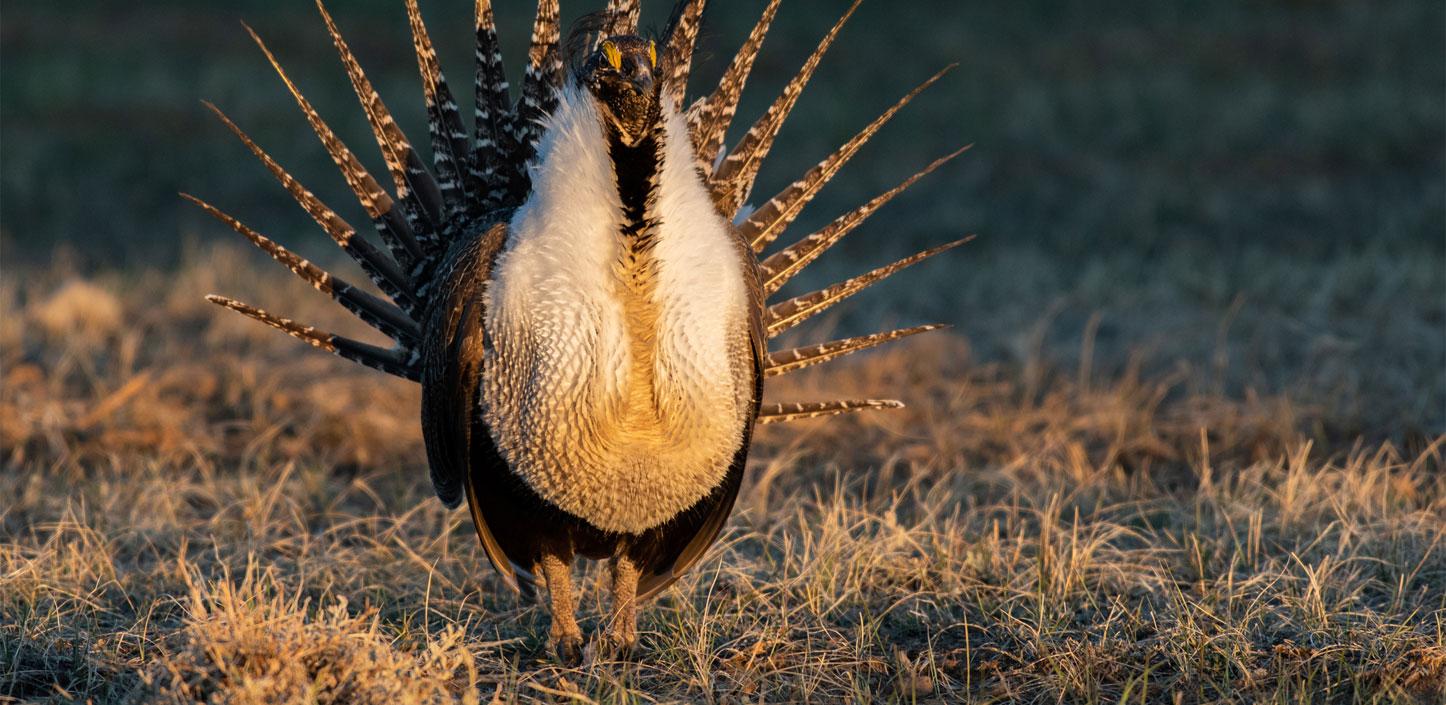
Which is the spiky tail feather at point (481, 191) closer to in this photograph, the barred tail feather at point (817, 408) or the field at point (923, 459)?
the barred tail feather at point (817, 408)

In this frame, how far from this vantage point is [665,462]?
259cm

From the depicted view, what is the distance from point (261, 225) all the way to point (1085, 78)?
5412mm

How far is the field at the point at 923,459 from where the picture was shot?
2484 millimetres

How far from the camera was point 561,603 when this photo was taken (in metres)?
2.80

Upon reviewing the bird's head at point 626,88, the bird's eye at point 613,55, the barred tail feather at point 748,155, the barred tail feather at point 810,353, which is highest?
the bird's eye at point 613,55

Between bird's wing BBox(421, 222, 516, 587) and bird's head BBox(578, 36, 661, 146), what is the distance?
352 millimetres

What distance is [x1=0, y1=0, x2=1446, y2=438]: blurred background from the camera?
499 centimetres

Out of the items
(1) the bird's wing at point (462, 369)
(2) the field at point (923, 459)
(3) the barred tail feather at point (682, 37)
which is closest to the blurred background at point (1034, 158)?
(2) the field at point (923, 459)

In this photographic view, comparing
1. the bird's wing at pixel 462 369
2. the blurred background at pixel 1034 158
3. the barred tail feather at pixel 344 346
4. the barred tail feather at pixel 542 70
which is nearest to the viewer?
the bird's wing at pixel 462 369

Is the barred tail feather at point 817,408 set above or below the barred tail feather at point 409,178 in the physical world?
below

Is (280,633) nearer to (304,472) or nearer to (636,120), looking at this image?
(636,120)

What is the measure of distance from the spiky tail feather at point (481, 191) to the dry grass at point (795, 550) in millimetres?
441

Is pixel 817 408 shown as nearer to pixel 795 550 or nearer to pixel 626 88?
pixel 795 550

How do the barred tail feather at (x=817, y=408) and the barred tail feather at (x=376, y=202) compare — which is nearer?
the barred tail feather at (x=817, y=408)
